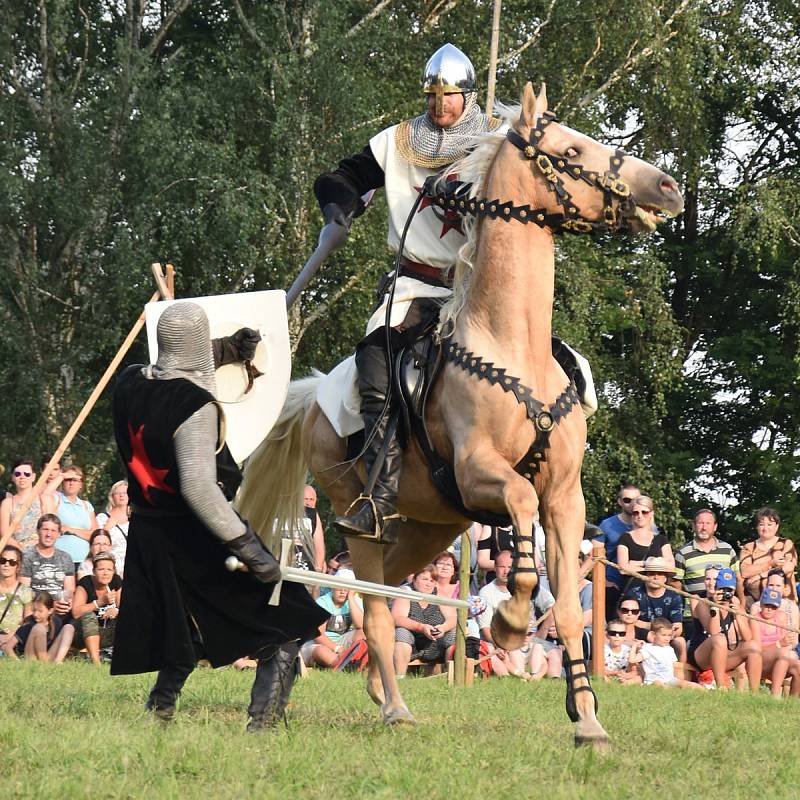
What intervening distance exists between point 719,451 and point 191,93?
11367mm

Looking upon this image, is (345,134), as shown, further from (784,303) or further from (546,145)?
(546,145)

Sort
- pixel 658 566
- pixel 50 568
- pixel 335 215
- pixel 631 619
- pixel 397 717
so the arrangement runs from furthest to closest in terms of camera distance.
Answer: pixel 658 566, pixel 631 619, pixel 50 568, pixel 335 215, pixel 397 717

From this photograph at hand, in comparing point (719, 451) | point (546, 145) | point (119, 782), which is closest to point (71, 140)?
point (719, 451)

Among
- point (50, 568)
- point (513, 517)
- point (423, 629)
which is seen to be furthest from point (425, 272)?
point (50, 568)

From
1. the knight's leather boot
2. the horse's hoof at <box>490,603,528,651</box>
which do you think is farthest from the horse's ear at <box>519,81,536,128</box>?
the horse's hoof at <box>490,603,528,651</box>

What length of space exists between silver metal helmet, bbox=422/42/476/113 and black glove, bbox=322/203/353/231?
93cm

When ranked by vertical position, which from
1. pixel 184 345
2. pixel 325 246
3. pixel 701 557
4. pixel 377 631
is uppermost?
pixel 325 246

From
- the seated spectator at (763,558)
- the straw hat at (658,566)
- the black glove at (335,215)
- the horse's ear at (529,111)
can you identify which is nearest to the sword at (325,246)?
the black glove at (335,215)

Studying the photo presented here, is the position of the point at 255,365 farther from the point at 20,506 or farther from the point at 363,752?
the point at 20,506

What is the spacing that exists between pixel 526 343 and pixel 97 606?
598cm

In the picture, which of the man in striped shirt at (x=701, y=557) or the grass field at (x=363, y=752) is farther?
the man in striped shirt at (x=701, y=557)

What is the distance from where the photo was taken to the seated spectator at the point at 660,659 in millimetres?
11586

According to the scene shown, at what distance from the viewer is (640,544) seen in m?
12.3

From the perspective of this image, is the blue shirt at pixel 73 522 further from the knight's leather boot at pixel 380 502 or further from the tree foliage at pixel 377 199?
the tree foliage at pixel 377 199
